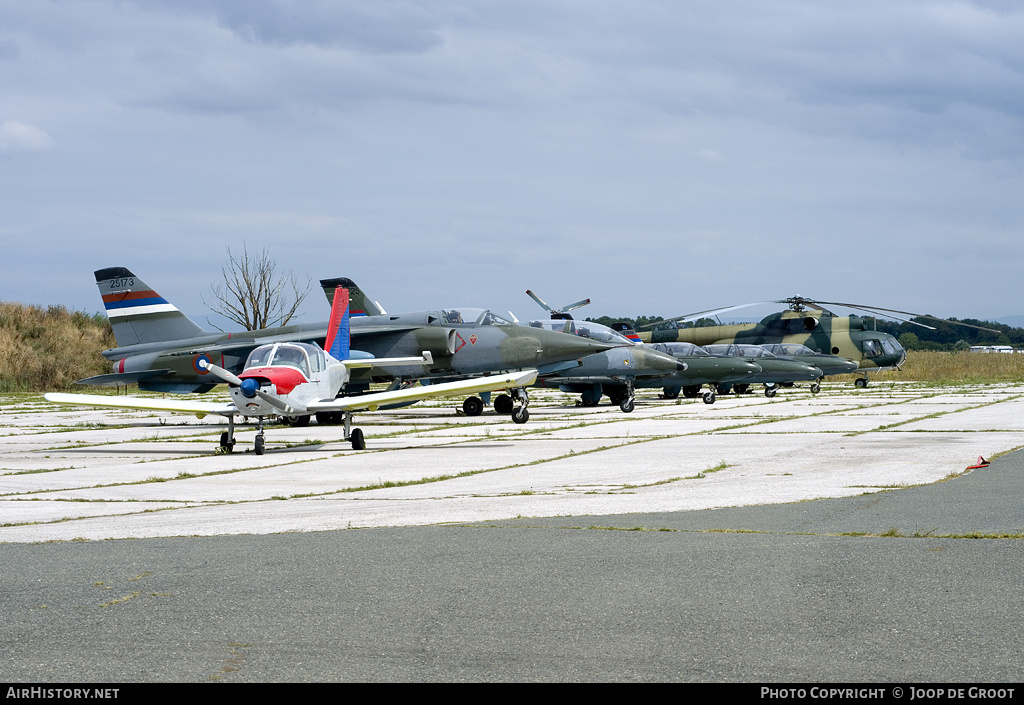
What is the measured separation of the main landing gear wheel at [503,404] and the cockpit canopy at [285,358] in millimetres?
8916

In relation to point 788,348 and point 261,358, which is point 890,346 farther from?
point 261,358

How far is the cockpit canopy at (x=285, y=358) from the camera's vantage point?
15898mm

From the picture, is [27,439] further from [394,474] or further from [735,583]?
[735,583]

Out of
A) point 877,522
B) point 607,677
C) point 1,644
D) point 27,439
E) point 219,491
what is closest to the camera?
point 607,677

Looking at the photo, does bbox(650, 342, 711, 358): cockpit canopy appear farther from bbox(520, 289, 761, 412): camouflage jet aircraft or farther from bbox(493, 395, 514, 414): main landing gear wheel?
bbox(493, 395, 514, 414): main landing gear wheel

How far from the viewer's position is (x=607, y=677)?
3922mm

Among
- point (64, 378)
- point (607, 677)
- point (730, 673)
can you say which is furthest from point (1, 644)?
point (64, 378)

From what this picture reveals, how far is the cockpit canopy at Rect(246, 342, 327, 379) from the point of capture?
15898 mm

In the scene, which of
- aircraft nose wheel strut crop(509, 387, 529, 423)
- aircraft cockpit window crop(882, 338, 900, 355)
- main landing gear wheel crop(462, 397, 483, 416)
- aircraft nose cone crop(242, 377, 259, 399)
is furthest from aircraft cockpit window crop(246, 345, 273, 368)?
aircraft cockpit window crop(882, 338, 900, 355)

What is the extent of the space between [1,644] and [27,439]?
52.9ft

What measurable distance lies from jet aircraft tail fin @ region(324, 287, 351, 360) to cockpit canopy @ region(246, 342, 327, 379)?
377 centimetres

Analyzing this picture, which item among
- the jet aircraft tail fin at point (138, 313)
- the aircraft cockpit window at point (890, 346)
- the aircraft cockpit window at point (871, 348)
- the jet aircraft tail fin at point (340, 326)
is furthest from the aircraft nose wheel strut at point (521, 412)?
the aircraft cockpit window at point (890, 346)

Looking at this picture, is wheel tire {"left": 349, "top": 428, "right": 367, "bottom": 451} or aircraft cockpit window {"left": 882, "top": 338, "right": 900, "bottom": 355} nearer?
wheel tire {"left": 349, "top": 428, "right": 367, "bottom": 451}

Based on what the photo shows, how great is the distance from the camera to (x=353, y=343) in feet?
80.7
